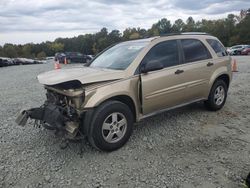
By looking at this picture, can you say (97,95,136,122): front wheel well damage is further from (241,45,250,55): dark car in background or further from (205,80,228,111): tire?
(241,45,250,55): dark car in background

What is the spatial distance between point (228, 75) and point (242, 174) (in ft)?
10.3

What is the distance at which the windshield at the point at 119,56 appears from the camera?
4454 mm

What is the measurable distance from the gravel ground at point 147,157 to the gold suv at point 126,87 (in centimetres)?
38

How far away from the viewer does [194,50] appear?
522 centimetres

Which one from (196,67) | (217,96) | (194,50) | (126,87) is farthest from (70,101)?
(217,96)

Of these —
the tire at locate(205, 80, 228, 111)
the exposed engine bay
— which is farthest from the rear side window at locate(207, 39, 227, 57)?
the exposed engine bay

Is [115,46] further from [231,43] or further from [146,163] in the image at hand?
[231,43]

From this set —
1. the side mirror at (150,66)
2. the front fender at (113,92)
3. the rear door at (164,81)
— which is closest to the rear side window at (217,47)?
the rear door at (164,81)

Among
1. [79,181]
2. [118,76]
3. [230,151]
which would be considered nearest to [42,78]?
[118,76]

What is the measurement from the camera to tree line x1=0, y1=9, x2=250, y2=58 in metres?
59.1

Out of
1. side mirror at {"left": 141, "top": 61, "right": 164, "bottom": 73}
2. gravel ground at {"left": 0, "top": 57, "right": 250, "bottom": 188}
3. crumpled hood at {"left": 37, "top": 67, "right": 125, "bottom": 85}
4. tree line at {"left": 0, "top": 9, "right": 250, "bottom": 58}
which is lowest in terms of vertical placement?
gravel ground at {"left": 0, "top": 57, "right": 250, "bottom": 188}

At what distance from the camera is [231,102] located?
21.5 feet

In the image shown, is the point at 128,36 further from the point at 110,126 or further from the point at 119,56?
the point at 110,126

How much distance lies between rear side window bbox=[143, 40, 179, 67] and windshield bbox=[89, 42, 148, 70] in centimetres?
21
